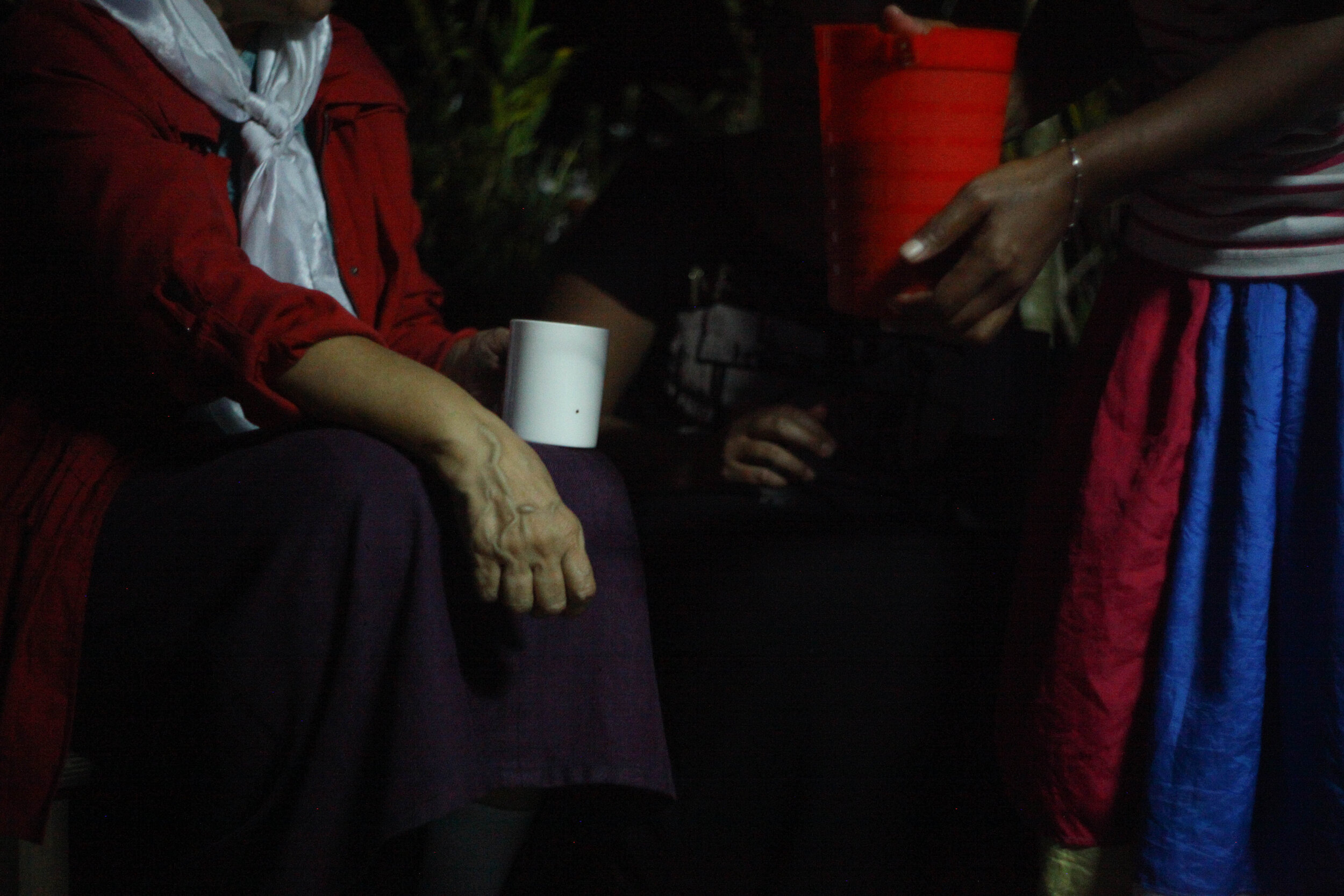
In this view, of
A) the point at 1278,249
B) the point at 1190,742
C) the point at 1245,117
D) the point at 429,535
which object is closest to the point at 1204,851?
the point at 1190,742

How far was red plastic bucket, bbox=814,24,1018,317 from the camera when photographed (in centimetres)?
116

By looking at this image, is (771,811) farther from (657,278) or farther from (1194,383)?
(657,278)

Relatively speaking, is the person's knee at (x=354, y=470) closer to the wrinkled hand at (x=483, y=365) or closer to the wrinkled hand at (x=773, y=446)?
the wrinkled hand at (x=483, y=365)

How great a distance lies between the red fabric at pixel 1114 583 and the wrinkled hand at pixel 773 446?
45 cm

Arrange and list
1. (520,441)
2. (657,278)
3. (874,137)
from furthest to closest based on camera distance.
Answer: (657,278), (520,441), (874,137)

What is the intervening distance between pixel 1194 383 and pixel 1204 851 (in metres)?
0.54

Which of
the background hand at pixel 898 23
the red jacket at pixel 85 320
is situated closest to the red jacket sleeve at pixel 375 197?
the red jacket at pixel 85 320

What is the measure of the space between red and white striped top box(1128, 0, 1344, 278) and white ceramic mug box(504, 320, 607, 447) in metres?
0.71

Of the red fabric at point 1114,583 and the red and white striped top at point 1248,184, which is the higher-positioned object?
the red and white striped top at point 1248,184

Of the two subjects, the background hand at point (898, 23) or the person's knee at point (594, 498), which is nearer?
the background hand at point (898, 23)

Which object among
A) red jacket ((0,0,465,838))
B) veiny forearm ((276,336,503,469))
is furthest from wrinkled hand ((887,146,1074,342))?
red jacket ((0,0,465,838))

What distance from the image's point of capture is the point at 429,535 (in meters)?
1.27

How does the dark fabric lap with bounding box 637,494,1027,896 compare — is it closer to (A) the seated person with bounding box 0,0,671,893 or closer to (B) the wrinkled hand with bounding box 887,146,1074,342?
(A) the seated person with bounding box 0,0,671,893

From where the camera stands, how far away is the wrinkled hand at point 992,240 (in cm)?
120
